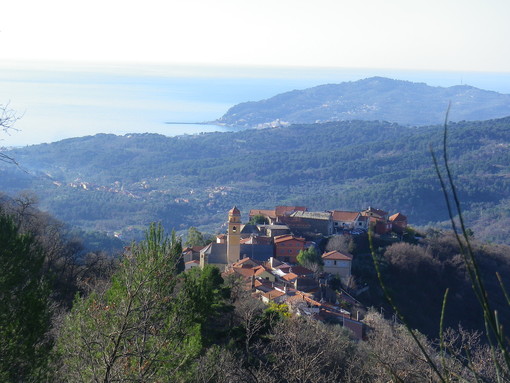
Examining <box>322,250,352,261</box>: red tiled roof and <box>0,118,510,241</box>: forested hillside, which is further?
<box>0,118,510,241</box>: forested hillside

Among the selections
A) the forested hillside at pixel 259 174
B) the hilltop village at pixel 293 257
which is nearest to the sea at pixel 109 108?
the forested hillside at pixel 259 174

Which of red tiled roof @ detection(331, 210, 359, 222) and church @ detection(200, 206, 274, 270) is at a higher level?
church @ detection(200, 206, 274, 270)

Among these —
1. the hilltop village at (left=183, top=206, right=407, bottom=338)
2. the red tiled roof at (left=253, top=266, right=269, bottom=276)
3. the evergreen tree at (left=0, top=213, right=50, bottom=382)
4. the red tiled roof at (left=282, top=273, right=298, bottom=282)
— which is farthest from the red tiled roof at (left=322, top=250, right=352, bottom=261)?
the evergreen tree at (left=0, top=213, right=50, bottom=382)

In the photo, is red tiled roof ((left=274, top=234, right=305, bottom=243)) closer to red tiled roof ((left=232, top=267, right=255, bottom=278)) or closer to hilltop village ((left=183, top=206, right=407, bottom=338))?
hilltop village ((left=183, top=206, right=407, bottom=338))

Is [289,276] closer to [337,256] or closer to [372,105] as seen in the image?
[337,256]

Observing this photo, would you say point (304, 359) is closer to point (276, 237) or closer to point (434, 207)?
point (276, 237)

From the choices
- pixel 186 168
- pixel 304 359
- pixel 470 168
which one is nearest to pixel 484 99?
pixel 470 168

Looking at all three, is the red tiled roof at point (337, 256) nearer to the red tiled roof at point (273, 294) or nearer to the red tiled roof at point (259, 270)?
the red tiled roof at point (259, 270)
